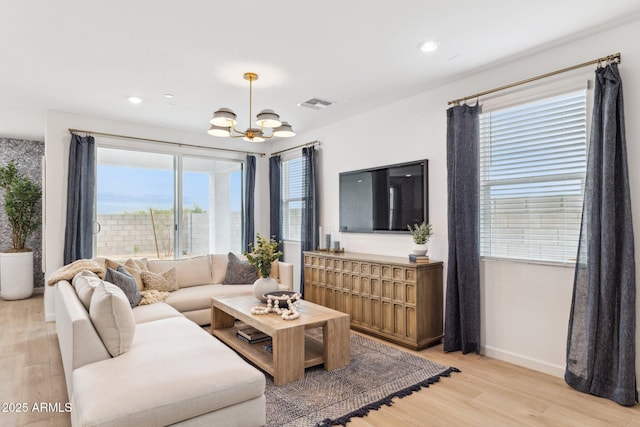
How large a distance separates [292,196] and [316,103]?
6.53 feet

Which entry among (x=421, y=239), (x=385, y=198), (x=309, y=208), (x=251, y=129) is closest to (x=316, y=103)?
(x=251, y=129)

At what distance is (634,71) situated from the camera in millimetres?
2598

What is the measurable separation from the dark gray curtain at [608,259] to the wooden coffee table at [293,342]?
1.77 metres

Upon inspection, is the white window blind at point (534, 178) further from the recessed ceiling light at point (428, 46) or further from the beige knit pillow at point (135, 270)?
the beige knit pillow at point (135, 270)

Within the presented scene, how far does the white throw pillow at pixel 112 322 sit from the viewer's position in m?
2.22

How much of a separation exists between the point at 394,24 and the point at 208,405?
8.64 ft

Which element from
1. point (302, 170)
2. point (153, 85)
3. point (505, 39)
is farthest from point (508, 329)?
point (153, 85)

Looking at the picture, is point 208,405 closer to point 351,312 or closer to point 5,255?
point 351,312

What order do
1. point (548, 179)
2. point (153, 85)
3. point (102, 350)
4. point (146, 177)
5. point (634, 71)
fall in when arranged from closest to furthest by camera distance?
point (102, 350)
point (634, 71)
point (548, 179)
point (153, 85)
point (146, 177)

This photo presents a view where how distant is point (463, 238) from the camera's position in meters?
3.45

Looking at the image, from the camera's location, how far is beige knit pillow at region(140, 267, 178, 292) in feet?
13.8

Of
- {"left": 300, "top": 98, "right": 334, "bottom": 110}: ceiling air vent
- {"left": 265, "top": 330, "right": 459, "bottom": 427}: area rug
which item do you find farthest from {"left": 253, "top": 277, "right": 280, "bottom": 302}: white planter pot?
{"left": 300, "top": 98, "right": 334, "bottom": 110}: ceiling air vent

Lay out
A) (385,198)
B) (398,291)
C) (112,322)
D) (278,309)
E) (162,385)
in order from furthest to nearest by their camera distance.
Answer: (385,198), (398,291), (278,309), (112,322), (162,385)

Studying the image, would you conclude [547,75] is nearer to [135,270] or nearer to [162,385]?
[162,385]
